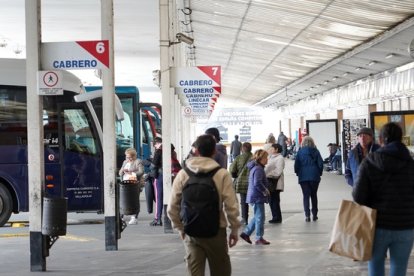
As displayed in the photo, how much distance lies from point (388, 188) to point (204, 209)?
4.70 feet

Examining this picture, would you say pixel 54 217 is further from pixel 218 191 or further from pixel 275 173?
pixel 275 173

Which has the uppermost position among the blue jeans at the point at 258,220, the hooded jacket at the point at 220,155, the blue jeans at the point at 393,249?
the hooded jacket at the point at 220,155

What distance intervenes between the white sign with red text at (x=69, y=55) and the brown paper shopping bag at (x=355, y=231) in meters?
5.80

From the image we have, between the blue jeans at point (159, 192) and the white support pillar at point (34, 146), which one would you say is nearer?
the white support pillar at point (34, 146)

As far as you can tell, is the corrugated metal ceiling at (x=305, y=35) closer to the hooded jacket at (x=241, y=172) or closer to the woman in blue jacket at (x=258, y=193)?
the hooded jacket at (x=241, y=172)

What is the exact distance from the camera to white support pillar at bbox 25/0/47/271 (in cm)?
1102

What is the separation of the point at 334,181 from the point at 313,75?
9.16 m

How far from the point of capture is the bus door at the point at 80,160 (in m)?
17.9

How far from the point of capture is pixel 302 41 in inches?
1122

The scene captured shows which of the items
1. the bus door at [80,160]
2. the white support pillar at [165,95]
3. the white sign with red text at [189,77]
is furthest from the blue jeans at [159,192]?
the white sign with red text at [189,77]

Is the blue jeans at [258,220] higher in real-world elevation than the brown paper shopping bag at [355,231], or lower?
lower

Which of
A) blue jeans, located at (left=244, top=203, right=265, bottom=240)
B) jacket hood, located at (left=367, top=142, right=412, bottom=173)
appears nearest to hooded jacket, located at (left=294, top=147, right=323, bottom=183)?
blue jeans, located at (left=244, top=203, right=265, bottom=240)

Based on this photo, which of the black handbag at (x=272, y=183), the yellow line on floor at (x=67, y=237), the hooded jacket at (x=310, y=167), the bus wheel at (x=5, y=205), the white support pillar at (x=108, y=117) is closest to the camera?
the white support pillar at (x=108, y=117)

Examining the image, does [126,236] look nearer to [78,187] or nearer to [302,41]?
[78,187]
